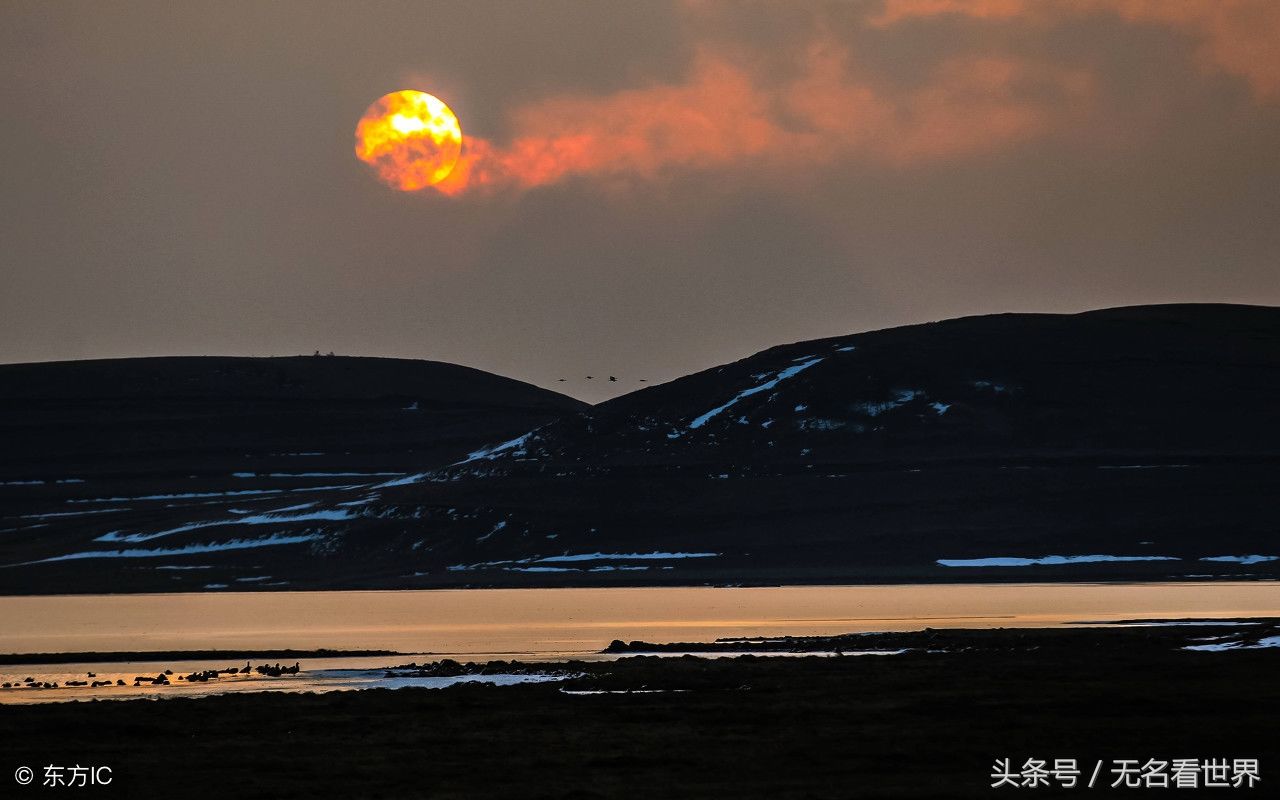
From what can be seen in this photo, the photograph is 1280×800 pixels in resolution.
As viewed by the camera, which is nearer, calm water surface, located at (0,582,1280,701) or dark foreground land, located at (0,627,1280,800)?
dark foreground land, located at (0,627,1280,800)

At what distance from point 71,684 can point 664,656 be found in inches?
977

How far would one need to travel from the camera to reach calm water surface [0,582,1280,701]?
339ft

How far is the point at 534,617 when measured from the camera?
137750mm

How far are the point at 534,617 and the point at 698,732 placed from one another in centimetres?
8361

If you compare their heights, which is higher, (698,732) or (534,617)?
(534,617)

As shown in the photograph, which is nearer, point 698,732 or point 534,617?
point 698,732

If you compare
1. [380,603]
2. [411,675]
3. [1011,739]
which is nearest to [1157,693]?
[1011,739]

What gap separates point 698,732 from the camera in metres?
54.8

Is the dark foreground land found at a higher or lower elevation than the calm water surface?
lower

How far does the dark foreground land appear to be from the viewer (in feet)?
149

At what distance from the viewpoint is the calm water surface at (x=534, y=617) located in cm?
10325

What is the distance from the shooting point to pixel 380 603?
182 metres

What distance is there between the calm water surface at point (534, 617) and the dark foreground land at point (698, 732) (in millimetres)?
14025

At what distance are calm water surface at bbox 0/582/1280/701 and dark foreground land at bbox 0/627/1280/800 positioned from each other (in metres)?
14.0
